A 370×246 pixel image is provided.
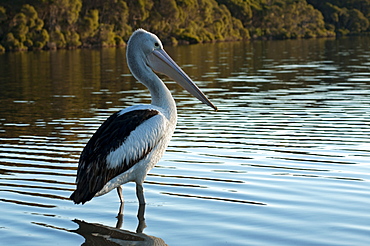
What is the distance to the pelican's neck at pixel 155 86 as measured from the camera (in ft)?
21.7

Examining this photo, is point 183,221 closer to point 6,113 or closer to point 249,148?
point 249,148

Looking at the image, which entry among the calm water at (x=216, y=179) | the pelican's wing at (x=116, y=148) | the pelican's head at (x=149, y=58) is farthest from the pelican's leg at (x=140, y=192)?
the pelican's head at (x=149, y=58)

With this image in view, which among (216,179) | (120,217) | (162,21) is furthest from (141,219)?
(162,21)

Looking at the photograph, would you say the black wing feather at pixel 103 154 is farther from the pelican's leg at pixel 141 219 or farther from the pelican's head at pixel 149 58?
the pelican's head at pixel 149 58

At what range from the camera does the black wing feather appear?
5887 millimetres

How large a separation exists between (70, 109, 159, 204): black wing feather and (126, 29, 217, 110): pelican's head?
2.46ft

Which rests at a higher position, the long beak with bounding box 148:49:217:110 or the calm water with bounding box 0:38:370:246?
the long beak with bounding box 148:49:217:110

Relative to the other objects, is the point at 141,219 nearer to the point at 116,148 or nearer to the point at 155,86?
the point at 116,148

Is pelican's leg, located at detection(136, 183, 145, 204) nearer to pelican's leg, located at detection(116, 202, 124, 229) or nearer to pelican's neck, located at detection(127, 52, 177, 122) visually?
pelican's leg, located at detection(116, 202, 124, 229)

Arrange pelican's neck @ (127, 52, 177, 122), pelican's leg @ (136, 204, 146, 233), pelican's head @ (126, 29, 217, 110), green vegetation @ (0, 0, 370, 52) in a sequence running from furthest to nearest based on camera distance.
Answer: green vegetation @ (0, 0, 370, 52) < pelican's head @ (126, 29, 217, 110) < pelican's neck @ (127, 52, 177, 122) < pelican's leg @ (136, 204, 146, 233)

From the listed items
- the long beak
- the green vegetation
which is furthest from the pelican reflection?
the green vegetation

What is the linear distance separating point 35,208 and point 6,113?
30.7 ft

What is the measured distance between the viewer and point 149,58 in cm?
688

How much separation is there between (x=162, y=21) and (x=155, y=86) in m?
80.7
